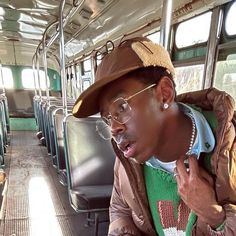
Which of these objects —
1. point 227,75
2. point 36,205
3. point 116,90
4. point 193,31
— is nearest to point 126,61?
point 116,90

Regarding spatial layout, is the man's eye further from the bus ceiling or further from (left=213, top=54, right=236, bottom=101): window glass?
the bus ceiling

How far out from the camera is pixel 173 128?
1.00m

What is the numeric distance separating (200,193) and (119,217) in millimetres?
618

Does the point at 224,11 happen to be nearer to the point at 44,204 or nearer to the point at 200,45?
the point at 200,45

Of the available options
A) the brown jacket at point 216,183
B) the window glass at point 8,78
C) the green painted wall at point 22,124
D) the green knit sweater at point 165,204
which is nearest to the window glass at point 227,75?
the brown jacket at point 216,183

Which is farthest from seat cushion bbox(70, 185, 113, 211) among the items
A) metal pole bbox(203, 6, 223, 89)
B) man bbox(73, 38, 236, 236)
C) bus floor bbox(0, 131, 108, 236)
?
man bbox(73, 38, 236, 236)

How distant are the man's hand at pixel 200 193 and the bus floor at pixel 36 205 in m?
2.24

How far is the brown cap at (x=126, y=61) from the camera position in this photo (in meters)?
0.91

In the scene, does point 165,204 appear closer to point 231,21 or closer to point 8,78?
point 231,21

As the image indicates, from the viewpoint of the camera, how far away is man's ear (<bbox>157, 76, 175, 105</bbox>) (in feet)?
3.14

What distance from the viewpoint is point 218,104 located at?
3.16 ft

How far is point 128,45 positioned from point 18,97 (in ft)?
32.9

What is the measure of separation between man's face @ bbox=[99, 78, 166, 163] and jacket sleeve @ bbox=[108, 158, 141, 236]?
17.8 inches

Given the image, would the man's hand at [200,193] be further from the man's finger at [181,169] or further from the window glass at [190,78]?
the window glass at [190,78]
